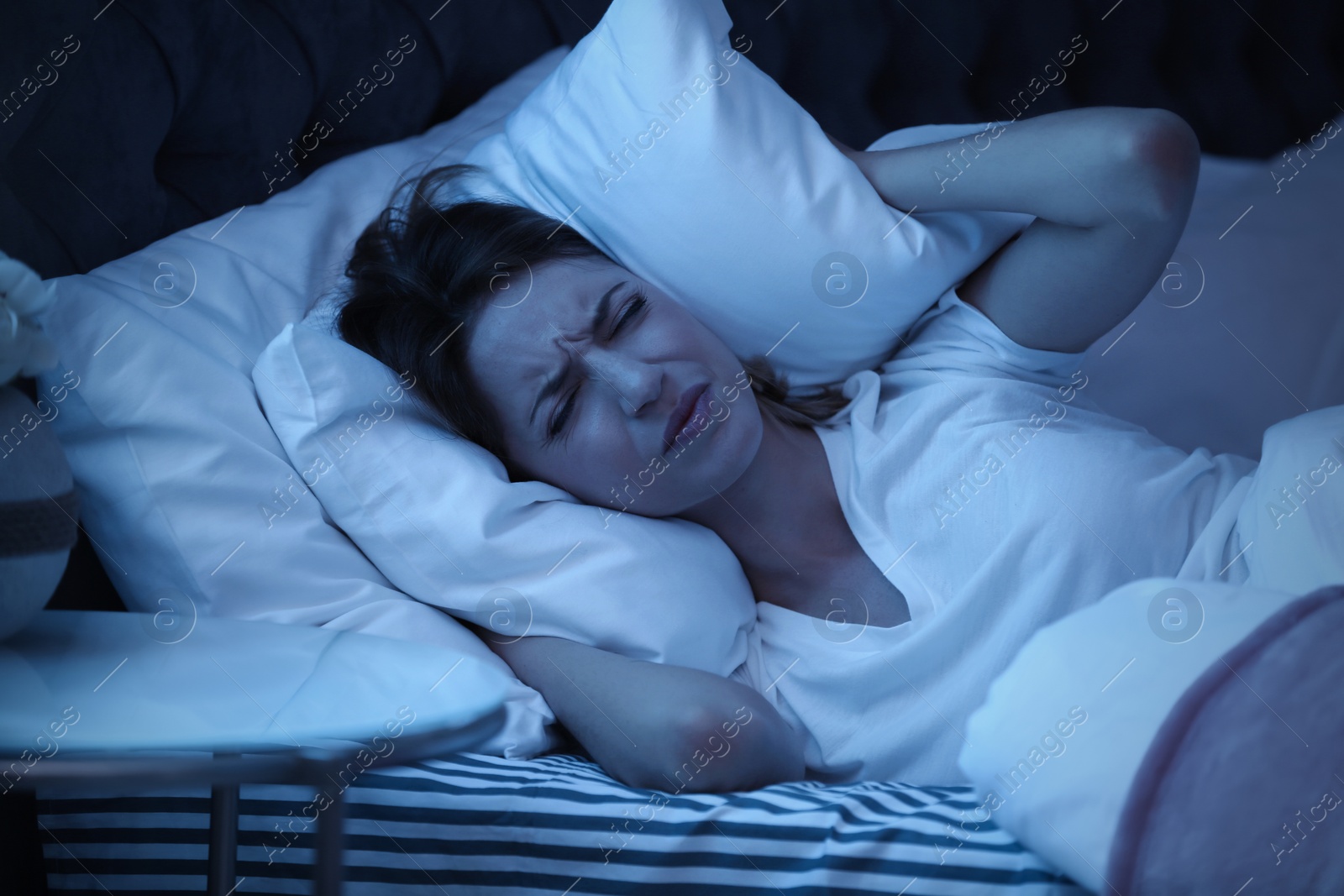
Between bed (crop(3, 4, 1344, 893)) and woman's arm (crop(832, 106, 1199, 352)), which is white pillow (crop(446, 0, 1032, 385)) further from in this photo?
bed (crop(3, 4, 1344, 893))

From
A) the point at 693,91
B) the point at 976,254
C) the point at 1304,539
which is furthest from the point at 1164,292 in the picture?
the point at 693,91

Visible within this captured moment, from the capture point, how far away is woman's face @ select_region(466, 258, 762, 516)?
3.24 ft

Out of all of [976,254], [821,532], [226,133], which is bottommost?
[821,532]

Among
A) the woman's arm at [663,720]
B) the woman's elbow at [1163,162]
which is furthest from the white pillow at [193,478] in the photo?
the woman's elbow at [1163,162]

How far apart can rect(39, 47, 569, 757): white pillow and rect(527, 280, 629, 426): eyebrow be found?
232 millimetres

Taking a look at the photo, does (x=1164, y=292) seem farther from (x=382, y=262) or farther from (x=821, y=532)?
(x=382, y=262)

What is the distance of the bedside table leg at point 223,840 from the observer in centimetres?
69

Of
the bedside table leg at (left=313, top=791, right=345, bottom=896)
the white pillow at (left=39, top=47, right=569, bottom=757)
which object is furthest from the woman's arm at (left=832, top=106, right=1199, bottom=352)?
the bedside table leg at (left=313, top=791, right=345, bottom=896)

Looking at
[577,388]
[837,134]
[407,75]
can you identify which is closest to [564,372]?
[577,388]

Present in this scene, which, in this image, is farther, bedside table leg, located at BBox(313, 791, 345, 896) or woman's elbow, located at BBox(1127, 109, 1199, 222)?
woman's elbow, located at BBox(1127, 109, 1199, 222)

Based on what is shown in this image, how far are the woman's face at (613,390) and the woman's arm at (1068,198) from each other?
0.97 ft

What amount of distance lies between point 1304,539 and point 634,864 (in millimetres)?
607

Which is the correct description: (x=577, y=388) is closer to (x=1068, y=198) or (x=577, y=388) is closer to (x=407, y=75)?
(x=1068, y=198)

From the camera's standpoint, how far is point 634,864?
71 centimetres
